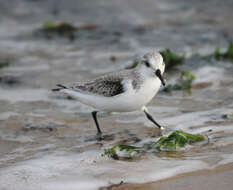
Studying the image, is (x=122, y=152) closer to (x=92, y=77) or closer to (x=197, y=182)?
(x=197, y=182)

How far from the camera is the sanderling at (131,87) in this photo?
577cm

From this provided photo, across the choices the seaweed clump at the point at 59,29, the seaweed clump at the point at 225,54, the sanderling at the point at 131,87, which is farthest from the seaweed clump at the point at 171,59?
the seaweed clump at the point at 59,29

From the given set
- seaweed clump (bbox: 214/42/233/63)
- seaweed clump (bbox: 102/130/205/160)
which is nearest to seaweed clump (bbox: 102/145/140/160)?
seaweed clump (bbox: 102/130/205/160)

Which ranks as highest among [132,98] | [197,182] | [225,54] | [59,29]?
[59,29]

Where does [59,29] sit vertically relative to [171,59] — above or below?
above

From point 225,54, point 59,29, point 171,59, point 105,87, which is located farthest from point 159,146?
point 59,29

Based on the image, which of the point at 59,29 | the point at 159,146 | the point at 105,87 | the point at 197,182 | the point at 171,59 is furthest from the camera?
the point at 59,29

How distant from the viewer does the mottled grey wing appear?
591cm

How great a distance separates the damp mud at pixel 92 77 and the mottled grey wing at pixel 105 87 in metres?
0.61

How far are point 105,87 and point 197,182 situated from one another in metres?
2.15

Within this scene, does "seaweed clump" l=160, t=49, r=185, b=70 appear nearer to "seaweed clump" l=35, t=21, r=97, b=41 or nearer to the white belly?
the white belly

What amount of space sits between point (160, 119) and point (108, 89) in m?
1.14

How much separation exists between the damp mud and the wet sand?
12 centimetres

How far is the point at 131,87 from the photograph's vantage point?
228 inches
